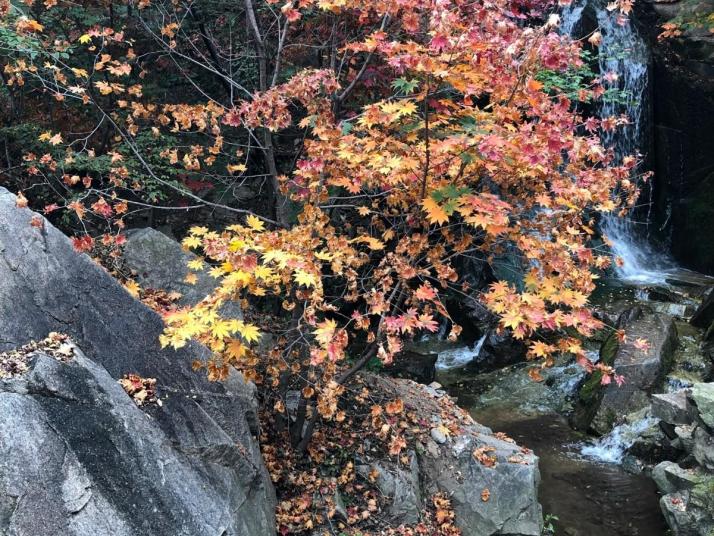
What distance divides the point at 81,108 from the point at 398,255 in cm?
668

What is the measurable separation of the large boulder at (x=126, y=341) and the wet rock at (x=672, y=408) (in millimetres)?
5680

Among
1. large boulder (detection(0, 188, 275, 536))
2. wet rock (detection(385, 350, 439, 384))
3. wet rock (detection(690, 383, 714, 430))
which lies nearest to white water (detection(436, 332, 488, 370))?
wet rock (detection(385, 350, 439, 384))

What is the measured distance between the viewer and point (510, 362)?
10672 mm

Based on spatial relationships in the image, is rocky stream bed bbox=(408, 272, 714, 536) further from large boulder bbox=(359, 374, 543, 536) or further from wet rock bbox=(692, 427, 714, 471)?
large boulder bbox=(359, 374, 543, 536)

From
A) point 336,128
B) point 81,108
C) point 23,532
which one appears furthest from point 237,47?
point 23,532

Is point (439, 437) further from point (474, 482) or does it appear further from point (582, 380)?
point (582, 380)

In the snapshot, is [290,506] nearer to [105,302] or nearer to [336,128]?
[105,302]

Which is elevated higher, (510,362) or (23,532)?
(23,532)

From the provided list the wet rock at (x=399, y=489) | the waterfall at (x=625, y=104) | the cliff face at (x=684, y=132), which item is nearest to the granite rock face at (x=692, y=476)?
the wet rock at (x=399, y=489)

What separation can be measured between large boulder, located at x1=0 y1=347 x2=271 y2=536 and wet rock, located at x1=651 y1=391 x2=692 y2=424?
244 inches

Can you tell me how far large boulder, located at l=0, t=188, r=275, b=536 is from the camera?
354 cm

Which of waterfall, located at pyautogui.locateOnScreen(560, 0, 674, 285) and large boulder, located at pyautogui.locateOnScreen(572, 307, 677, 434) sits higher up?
waterfall, located at pyautogui.locateOnScreen(560, 0, 674, 285)

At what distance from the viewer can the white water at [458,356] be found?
1102 cm

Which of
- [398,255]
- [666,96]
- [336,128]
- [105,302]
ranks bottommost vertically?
[105,302]
